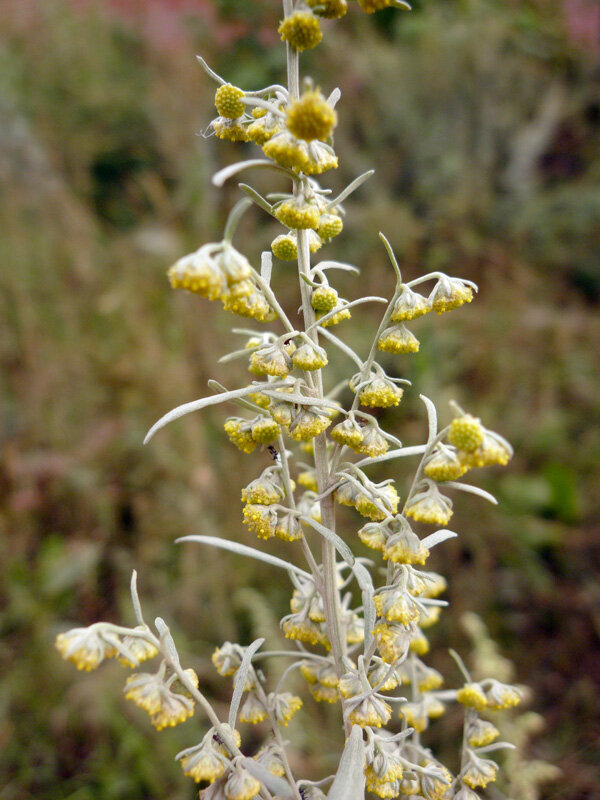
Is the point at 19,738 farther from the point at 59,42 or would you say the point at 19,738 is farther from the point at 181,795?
the point at 59,42

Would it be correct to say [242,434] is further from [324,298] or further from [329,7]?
[329,7]

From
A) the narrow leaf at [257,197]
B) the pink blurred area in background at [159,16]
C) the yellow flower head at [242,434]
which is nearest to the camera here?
the narrow leaf at [257,197]

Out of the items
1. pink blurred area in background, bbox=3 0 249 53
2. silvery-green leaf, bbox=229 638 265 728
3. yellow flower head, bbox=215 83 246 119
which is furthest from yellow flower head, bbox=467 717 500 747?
pink blurred area in background, bbox=3 0 249 53

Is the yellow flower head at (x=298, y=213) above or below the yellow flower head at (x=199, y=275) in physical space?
above

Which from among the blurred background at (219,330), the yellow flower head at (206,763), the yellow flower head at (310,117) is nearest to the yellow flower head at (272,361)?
the yellow flower head at (310,117)

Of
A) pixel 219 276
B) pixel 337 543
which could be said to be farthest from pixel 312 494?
pixel 219 276

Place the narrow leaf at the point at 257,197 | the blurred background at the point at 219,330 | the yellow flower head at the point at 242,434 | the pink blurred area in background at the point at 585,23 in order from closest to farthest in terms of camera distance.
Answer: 1. the narrow leaf at the point at 257,197
2. the yellow flower head at the point at 242,434
3. the blurred background at the point at 219,330
4. the pink blurred area in background at the point at 585,23

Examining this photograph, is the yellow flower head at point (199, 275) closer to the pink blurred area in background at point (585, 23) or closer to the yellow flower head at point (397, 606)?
the yellow flower head at point (397, 606)

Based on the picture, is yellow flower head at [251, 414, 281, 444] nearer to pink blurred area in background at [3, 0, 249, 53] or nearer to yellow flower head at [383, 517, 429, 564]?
yellow flower head at [383, 517, 429, 564]
